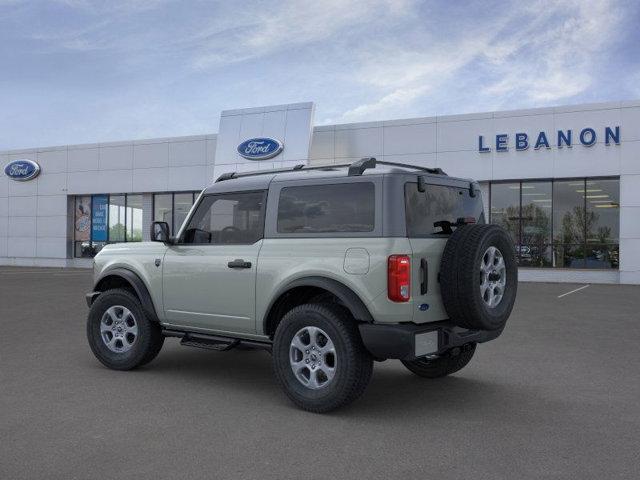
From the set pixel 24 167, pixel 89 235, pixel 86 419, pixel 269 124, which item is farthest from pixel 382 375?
pixel 24 167

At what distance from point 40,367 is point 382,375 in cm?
359

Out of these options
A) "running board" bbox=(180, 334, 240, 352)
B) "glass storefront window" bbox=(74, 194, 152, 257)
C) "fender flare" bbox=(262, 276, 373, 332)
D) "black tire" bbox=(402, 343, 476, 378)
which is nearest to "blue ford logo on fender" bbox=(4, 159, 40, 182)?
"glass storefront window" bbox=(74, 194, 152, 257)

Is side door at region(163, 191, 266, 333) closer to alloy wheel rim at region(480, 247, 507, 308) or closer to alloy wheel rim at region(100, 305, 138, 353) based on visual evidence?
alloy wheel rim at region(100, 305, 138, 353)

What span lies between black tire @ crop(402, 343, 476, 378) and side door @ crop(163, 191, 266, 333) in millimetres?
1720

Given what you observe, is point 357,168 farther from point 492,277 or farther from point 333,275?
point 492,277

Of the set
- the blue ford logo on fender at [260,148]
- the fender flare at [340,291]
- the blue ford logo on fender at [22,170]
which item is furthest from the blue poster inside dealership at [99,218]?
the fender flare at [340,291]

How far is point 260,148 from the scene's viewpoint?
24.9m

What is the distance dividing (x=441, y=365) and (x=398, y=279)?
183cm

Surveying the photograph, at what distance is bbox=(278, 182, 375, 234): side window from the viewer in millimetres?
5133

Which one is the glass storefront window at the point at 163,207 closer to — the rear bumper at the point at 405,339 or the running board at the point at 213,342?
the running board at the point at 213,342

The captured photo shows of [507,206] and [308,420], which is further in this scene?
[507,206]

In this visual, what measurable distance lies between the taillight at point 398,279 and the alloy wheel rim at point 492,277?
0.70m

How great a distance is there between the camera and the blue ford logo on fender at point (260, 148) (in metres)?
24.7

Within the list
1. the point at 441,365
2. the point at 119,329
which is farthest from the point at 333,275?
the point at 119,329
